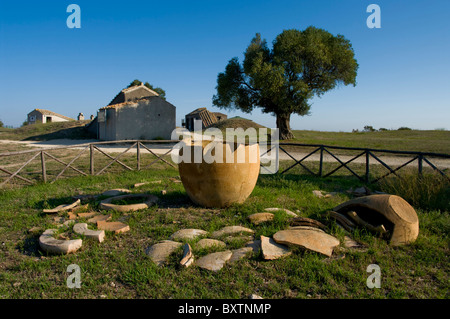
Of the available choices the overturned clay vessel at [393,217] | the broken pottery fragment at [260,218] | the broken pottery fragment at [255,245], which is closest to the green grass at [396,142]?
the overturned clay vessel at [393,217]

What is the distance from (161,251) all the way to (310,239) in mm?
2067

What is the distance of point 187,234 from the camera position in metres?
4.31

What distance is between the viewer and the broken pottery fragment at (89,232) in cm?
422

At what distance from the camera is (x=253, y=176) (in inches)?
221

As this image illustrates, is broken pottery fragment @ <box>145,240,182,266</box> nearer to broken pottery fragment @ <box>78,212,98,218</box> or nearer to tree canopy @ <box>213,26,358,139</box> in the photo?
broken pottery fragment @ <box>78,212,98,218</box>

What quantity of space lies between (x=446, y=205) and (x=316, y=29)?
21.1 m

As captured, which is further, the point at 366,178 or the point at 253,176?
the point at 366,178

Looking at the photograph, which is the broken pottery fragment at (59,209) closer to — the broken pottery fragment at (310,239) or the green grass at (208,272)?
the green grass at (208,272)

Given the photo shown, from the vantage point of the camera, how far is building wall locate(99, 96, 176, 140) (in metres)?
22.8

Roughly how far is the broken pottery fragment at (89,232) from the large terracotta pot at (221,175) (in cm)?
183

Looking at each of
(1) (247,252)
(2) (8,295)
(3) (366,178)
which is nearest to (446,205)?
(3) (366,178)

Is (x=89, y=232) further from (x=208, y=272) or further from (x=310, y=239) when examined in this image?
(x=310, y=239)

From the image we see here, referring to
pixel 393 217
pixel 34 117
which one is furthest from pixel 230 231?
pixel 34 117
